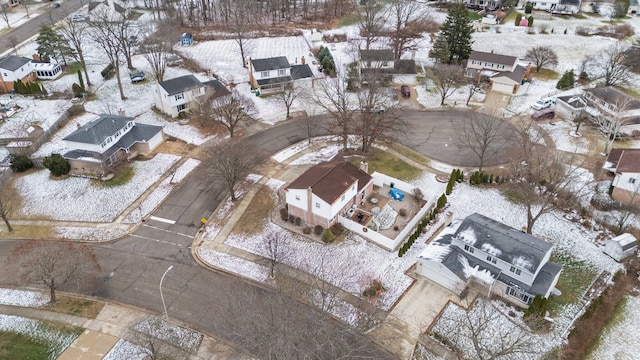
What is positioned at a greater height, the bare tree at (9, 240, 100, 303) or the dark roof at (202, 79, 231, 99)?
the dark roof at (202, 79, 231, 99)

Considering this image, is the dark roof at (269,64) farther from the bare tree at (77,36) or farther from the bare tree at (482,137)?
the bare tree at (482,137)

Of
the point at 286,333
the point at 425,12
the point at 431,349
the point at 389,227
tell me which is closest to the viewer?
the point at 286,333

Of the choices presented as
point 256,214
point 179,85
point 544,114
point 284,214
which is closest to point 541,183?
point 544,114

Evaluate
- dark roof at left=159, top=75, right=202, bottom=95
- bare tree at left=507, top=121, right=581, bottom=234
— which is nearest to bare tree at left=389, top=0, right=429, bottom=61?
dark roof at left=159, top=75, right=202, bottom=95

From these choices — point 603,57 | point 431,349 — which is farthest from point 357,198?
point 603,57

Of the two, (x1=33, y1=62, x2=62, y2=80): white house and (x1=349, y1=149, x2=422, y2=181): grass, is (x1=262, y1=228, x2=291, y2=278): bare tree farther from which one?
(x1=33, y1=62, x2=62, y2=80): white house

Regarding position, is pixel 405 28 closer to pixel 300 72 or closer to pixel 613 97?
pixel 300 72

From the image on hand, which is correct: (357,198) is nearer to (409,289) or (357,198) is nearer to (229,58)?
(409,289)
